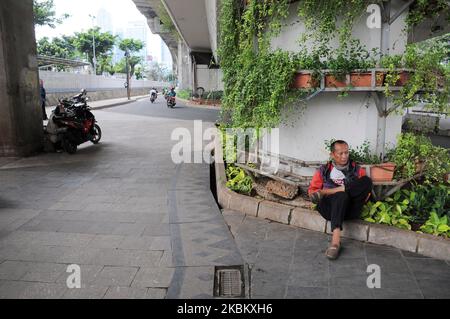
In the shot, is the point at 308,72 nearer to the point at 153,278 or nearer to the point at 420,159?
the point at 420,159

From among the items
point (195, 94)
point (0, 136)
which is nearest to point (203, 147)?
point (0, 136)

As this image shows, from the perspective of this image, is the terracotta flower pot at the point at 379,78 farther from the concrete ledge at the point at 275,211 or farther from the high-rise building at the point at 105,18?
the high-rise building at the point at 105,18

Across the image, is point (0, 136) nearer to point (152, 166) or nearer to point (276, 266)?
point (152, 166)

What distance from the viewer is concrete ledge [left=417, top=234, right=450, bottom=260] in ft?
12.2

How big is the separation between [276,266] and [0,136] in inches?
275

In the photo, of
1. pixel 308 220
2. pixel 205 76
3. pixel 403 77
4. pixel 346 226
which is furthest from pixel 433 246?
pixel 205 76

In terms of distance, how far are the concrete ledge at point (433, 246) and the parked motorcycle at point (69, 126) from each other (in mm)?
7326

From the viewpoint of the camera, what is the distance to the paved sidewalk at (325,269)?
321 cm

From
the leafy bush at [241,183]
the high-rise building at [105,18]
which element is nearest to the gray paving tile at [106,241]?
the leafy bush at [241,183]

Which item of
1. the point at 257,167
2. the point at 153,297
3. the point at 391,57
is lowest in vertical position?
the point at 153,297

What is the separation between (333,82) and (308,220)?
5.17 ft

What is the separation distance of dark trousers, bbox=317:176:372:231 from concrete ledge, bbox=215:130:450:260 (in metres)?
0.21

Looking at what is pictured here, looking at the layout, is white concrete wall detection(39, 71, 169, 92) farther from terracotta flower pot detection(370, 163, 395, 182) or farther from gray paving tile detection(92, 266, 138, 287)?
terracotta flower pot detection(370, 163, 395, 182)

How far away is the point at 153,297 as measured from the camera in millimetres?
3154
